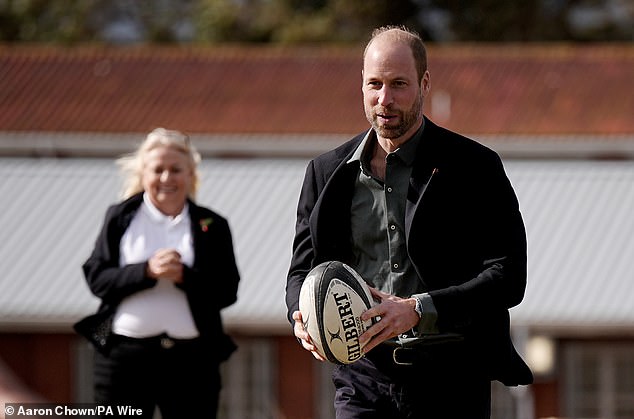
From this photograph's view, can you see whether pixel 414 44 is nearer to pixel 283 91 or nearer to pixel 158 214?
pixel 158 214

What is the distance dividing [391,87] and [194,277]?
7.87ft

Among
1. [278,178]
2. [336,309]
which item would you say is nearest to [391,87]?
[336,309]

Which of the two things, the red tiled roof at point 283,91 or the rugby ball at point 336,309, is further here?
the red tiled roof at point 283,91

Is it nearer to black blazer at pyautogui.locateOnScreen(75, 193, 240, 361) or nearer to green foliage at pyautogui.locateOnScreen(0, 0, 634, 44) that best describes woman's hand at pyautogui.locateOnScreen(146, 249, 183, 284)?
black blazer at pyautogui.locateOnScreen(75, 193, 240, 361)

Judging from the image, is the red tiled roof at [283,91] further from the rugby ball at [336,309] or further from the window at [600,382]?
the rugby ball at [336,309]

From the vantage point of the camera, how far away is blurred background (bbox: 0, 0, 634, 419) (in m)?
17.1

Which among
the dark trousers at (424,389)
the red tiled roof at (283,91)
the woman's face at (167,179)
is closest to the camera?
the dark trousers at (424,389)

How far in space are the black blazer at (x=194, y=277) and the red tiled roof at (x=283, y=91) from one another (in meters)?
18.1

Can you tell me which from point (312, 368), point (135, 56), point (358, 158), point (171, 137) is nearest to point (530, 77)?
point (135, 56)

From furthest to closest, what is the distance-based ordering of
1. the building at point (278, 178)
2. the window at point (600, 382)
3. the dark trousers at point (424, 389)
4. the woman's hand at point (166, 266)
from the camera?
1. the window at point (600, 382)
2. the building at point (278, 178)
3. the woman's hand at point (166, 266)
4. the dark trousers at point (424, 389)

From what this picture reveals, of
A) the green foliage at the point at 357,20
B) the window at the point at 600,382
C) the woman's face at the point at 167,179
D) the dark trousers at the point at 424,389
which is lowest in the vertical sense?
the dark trousers at the point at 424,389

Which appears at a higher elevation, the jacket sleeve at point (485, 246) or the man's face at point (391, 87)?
the man's face at point (391, 87)

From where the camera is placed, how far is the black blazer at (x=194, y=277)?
6461mm

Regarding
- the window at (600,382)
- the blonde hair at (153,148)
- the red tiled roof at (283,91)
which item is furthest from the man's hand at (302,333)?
the red tiled roof at (283,91)
